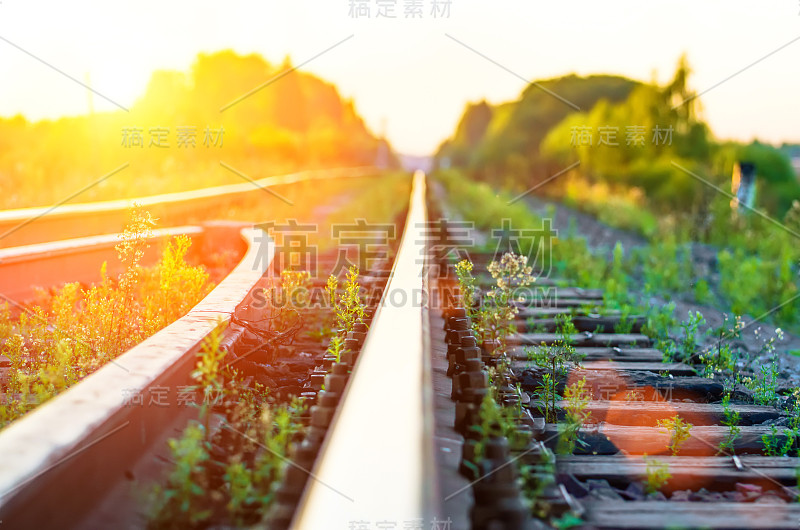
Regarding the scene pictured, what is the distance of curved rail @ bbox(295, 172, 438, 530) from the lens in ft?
5.34

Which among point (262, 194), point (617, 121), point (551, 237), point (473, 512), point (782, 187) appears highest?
point (617, 121)

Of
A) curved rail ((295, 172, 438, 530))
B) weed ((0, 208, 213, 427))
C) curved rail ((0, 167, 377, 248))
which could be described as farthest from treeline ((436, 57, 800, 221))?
curved rail ((295, 172, 438, 530))

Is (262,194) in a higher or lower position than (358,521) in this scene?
higher

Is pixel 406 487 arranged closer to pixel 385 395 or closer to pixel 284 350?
pixel 385 395

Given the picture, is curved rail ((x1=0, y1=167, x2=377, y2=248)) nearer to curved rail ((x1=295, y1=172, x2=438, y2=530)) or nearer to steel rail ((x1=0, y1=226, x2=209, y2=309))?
steel rail ((x1=0, y1=226, x2=209, y2=309))

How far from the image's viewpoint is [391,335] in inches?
103

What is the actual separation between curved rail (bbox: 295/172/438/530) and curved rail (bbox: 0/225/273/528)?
0.65 m

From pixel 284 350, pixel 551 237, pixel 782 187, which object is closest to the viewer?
pixel 284 350

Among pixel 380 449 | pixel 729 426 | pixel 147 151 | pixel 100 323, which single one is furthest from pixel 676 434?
pixel 147 151

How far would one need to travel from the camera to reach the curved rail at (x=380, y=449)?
1.63 m

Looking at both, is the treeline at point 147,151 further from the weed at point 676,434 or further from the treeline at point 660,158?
the treeline at point 660,158

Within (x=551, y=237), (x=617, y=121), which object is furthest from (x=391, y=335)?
(x=617, y=121)

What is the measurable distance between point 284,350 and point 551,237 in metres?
5.82

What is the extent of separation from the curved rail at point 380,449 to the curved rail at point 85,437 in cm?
65
